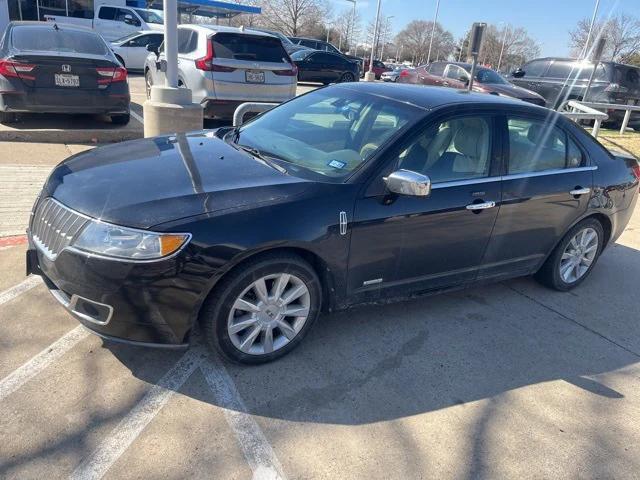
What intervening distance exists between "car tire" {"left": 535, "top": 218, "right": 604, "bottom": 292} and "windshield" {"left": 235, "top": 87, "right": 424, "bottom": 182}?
190 centimetres

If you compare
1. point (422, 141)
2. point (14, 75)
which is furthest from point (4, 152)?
point (422, 141)

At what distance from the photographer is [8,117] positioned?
24.9ft

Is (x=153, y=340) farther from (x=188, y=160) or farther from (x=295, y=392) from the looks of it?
(x=188, y=160)

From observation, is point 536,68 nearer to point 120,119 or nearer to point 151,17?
point 120,119

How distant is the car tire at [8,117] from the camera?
Answer: 24.3 ft

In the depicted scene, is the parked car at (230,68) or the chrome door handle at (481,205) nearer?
the chrome door handle at (481,205)

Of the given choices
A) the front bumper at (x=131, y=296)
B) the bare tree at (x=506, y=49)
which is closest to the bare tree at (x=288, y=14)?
the bare tree at (x=506, y=49)

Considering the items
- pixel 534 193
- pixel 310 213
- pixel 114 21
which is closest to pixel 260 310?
pixel 310 213

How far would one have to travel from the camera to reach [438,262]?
3.58m

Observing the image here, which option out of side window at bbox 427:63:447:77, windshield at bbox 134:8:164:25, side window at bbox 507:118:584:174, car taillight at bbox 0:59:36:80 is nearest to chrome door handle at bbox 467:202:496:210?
side window at bbox 507:118:584:174

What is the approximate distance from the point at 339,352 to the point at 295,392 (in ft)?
1.65

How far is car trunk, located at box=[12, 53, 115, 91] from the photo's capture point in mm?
6961

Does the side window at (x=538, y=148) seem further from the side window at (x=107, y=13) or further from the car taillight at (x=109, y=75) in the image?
the side window at (x=107, y=13)

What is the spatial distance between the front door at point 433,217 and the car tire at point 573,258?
3.26ft
